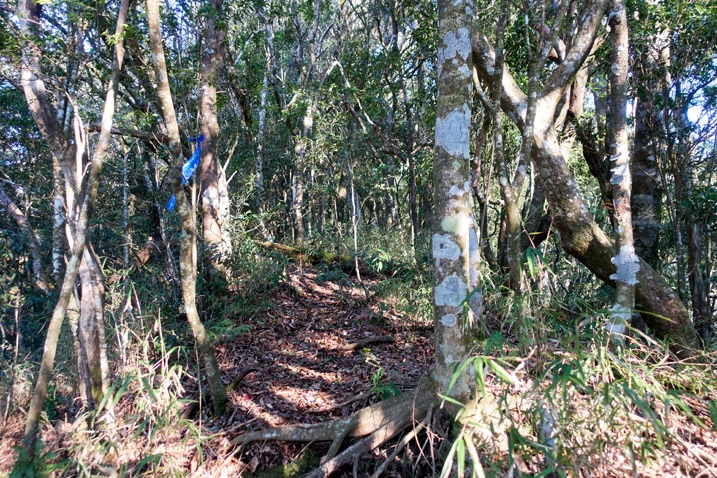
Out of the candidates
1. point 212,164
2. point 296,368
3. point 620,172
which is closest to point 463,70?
point 620,172

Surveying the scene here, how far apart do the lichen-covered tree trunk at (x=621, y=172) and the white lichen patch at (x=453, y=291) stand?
197cm

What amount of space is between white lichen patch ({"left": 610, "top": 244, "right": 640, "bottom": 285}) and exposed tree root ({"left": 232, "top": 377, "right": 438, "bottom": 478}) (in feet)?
7.17

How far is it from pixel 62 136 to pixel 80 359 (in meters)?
2.64

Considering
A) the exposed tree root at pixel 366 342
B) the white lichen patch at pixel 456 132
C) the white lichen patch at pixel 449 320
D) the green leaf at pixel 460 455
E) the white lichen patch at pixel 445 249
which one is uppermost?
the white lichen patch at pixel 456 132

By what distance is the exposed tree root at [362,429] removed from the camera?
10.2 ft

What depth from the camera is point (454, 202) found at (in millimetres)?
2707

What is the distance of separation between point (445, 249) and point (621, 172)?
2.35 meters

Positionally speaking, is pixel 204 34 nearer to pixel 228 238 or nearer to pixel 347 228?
pixel 228 238

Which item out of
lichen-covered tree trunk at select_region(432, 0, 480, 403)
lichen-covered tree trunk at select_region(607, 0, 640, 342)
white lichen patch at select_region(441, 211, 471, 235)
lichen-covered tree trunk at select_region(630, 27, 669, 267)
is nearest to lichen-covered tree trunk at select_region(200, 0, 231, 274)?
lichen-covered tree trunk at select_region(432, 0, 480, 403)

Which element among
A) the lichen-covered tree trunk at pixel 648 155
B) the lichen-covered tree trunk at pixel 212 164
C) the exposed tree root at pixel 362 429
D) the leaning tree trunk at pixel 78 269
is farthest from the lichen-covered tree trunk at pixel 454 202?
the lichen-covered tree trunk at pixel 212 164

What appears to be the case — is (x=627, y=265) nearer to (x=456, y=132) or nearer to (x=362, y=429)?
(x=456, y=132)

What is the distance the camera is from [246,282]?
23.1ft

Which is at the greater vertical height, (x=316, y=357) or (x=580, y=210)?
(x=580, y=210)

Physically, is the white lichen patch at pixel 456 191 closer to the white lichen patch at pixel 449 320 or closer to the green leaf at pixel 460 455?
the white lichen patch at pixel 449 320
